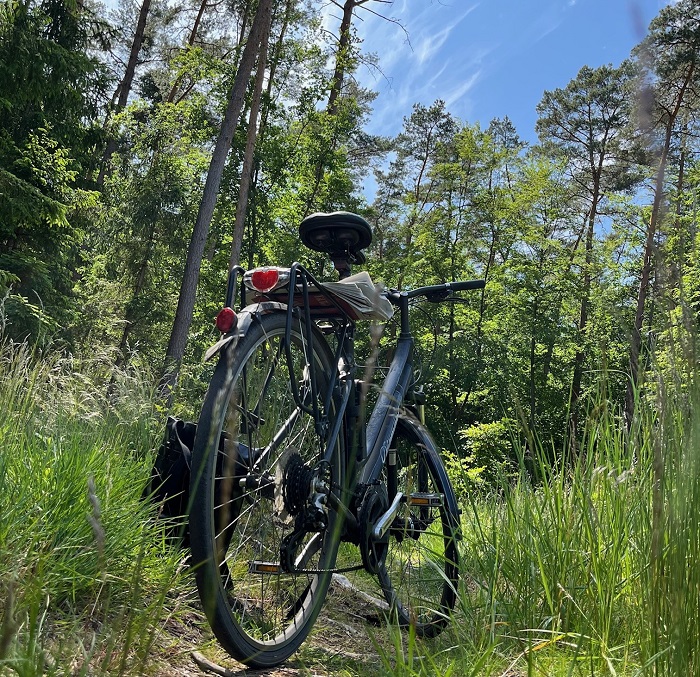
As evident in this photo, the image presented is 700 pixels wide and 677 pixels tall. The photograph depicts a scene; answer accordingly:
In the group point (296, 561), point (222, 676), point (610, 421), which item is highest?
point (610, 421)

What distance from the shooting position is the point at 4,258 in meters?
11.2

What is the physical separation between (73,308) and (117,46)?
12.6 meters

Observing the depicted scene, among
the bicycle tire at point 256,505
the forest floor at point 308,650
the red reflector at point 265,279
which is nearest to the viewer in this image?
the bicycle tire at point 256,505

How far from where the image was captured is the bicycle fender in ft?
5.90

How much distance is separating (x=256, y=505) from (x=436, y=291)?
1392 millimetres

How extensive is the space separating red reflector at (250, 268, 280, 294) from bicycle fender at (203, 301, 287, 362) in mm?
63

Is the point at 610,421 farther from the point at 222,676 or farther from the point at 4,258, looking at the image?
the point at 4,258

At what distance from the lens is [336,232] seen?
102 inches

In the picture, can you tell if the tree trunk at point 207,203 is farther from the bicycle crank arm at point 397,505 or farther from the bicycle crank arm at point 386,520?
the bicycle crank arm at point 386,520

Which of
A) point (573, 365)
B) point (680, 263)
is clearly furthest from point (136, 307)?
point (680, 263)

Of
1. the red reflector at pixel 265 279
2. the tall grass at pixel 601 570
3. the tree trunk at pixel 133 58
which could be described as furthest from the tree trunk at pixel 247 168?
the tall grass at pixel 601 570

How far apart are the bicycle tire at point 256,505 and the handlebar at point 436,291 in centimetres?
63

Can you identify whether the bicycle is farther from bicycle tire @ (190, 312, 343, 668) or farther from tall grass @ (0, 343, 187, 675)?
tall grass @ (0, 343, 187, 675)

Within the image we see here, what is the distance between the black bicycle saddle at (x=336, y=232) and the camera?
8.32 ft
